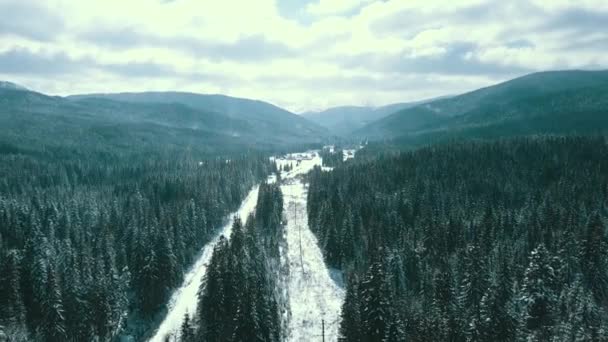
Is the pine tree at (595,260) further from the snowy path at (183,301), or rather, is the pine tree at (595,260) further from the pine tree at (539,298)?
the snowy path at (183,301)

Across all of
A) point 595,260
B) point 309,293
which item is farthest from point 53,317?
point 595,260

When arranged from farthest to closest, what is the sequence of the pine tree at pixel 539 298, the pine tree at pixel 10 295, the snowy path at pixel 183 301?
1. the snowy path at pixel 183 301
2. the pine tree at pixel 10 295
3. the pine tree at pixel 539 298

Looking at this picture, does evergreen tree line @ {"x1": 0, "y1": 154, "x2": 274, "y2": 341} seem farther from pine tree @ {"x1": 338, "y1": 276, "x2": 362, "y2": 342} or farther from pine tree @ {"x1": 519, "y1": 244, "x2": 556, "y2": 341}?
pine tree @ {"x1": 519, "y1": 244, "x2": 556, "y2": 341}

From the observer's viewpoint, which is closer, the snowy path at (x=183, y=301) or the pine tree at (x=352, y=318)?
the pine tree at (x=352, y=318)

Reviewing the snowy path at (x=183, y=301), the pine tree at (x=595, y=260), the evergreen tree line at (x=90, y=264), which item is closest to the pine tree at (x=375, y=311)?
the snowy path at (x=183, y=301)

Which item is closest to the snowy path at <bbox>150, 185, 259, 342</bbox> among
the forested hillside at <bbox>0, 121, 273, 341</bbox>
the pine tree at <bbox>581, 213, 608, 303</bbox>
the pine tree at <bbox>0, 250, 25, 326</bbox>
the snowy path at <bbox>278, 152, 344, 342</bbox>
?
the forested hillside at <bbox>0, 121, 273, 341</bbox>
